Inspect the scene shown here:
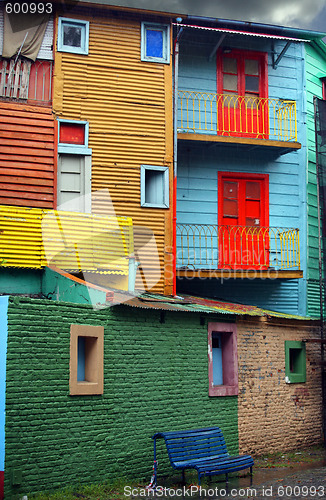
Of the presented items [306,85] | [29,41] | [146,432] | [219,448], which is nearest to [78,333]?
[146,432]

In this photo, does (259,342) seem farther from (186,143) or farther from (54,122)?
(54,122)

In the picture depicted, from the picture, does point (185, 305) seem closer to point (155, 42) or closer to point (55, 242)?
point (55, 242)

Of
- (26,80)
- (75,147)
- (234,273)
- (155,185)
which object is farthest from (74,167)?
(234,273)

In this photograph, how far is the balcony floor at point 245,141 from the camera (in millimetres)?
15031

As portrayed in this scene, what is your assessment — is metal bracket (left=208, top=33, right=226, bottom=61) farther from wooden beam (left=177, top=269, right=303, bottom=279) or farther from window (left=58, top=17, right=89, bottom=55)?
wooden beam (left=177, top=269, right=303, bottom=279)

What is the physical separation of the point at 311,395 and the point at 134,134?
742cm

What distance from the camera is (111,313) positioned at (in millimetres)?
10375

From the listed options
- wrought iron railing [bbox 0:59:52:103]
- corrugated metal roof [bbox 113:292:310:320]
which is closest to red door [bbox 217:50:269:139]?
wrought iron railing [bbox 0:59:52:103]

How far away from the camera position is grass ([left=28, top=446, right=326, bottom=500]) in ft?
28.9

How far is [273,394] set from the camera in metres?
13.7

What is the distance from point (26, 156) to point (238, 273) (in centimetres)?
567

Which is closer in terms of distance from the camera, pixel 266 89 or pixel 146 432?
pixel 146 432

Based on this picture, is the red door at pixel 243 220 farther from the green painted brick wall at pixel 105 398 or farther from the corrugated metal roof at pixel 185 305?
the green painted brick wall at pixel 105 398

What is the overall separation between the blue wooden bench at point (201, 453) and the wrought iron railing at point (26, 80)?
7.71m
